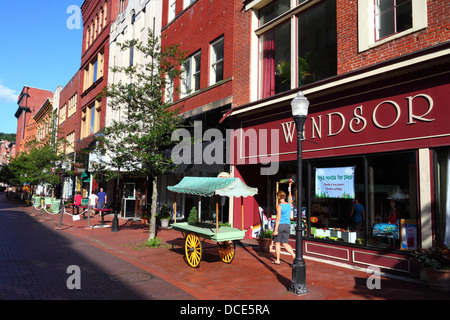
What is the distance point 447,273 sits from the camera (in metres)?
6.30

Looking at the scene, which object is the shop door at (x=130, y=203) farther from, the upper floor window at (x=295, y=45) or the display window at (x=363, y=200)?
the display window at (x=363, y=200)

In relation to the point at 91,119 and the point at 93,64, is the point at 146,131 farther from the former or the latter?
the point at 93,64

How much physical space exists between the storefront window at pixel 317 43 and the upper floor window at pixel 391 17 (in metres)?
1.40

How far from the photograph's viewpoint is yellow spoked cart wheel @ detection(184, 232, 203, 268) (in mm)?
8180

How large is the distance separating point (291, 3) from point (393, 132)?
6.01m

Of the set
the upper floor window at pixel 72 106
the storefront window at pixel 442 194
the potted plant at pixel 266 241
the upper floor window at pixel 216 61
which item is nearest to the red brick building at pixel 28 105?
the upper floor window at pixel 72 106

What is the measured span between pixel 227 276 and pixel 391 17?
744 centimetres

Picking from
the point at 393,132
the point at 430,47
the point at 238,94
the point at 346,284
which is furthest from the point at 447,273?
the point at 238,94

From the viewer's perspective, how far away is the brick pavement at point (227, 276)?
239 inches

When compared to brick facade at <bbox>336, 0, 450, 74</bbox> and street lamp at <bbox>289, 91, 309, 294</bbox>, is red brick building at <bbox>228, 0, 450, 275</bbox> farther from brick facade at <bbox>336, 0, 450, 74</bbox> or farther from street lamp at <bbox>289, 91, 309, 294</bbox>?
street lamp at <bbox>289, 91, 309, 294</bbox>

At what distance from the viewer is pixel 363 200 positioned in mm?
8383

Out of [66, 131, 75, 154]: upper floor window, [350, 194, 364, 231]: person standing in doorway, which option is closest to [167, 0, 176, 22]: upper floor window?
[350, 194, 364, 231]: person standing in doorway
